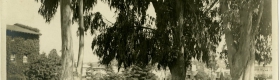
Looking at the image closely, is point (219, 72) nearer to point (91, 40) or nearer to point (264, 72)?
point (264, 72)

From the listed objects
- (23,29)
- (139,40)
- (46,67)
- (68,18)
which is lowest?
(46,67)

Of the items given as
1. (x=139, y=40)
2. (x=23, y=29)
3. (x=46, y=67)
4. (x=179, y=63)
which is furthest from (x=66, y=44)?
(x=179, y=63)

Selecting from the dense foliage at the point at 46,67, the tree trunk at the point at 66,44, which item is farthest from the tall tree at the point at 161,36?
the dense foliage at the point at 46,67

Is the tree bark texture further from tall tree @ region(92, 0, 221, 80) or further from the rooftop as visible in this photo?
the rooftop

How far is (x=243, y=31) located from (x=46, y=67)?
1.93 meters

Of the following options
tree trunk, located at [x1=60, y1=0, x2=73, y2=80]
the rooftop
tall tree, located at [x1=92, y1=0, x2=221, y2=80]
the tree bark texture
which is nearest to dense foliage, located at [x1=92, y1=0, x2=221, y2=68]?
tall tree, located at [x1=92, y1=0, x2=221, y2=80]

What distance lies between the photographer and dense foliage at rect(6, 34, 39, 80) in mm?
3072

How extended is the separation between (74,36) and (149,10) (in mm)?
775

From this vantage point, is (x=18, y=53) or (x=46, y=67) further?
(x=18, y=53)

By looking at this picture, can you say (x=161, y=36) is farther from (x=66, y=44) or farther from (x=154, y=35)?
(x=66, y=44)

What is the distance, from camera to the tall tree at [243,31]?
3.06 m

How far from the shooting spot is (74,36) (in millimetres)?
3061

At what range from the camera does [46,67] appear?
3027 millimetres

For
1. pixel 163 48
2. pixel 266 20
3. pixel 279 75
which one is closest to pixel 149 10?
pixel 163 48
